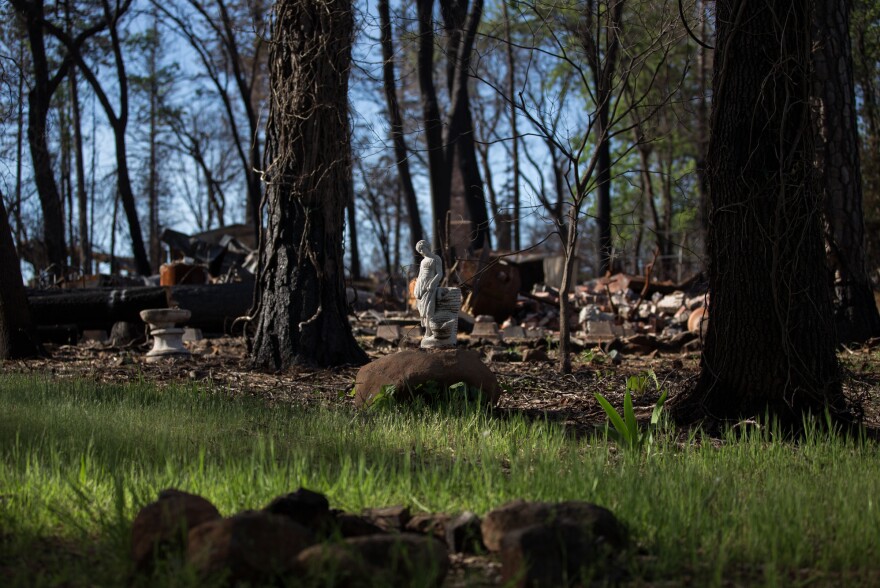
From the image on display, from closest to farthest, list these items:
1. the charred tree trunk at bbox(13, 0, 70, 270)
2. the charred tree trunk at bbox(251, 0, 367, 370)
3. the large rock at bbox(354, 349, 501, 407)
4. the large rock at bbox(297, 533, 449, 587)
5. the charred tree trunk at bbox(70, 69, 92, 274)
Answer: the large rock at bbox(297, 533, 449, 587)
the large rock at bbox(354, 349, 501, 407)
the charred tree trunk at bbox(251, 0, 367, 370)
the charred tree trunk at bbox(13, 0, 70, 270)
the charred tree trunk at bbox(70, 69, 92, 274)

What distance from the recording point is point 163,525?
303 cm

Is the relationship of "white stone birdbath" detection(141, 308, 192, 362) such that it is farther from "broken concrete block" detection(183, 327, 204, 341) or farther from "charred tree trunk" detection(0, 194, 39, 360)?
"broken concrete block" detection(183, 327, 204, 341)

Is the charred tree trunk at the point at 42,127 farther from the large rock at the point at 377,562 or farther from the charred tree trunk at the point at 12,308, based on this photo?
the large rock at the point at 377,562

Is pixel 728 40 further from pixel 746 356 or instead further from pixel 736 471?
pixel 736 471

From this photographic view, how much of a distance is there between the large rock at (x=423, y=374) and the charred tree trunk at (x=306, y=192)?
2419 mm

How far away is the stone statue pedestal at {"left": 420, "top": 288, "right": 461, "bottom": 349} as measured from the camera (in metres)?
9.46

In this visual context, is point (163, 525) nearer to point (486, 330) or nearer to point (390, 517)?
point (390, 517)

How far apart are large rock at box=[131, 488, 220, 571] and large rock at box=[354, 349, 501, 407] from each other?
3.43 metres

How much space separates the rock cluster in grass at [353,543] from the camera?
2.80 meters

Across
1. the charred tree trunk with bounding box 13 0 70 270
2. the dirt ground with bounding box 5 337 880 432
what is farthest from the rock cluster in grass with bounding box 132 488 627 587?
the charred tree trunk with bounding box 13 0 70 270

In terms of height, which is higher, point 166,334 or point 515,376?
point 166,334

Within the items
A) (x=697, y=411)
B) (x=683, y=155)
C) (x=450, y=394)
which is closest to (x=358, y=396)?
(x=450, y=394)

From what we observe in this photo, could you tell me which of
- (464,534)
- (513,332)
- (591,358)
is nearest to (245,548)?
(464,534)

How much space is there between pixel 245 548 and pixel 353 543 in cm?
34
